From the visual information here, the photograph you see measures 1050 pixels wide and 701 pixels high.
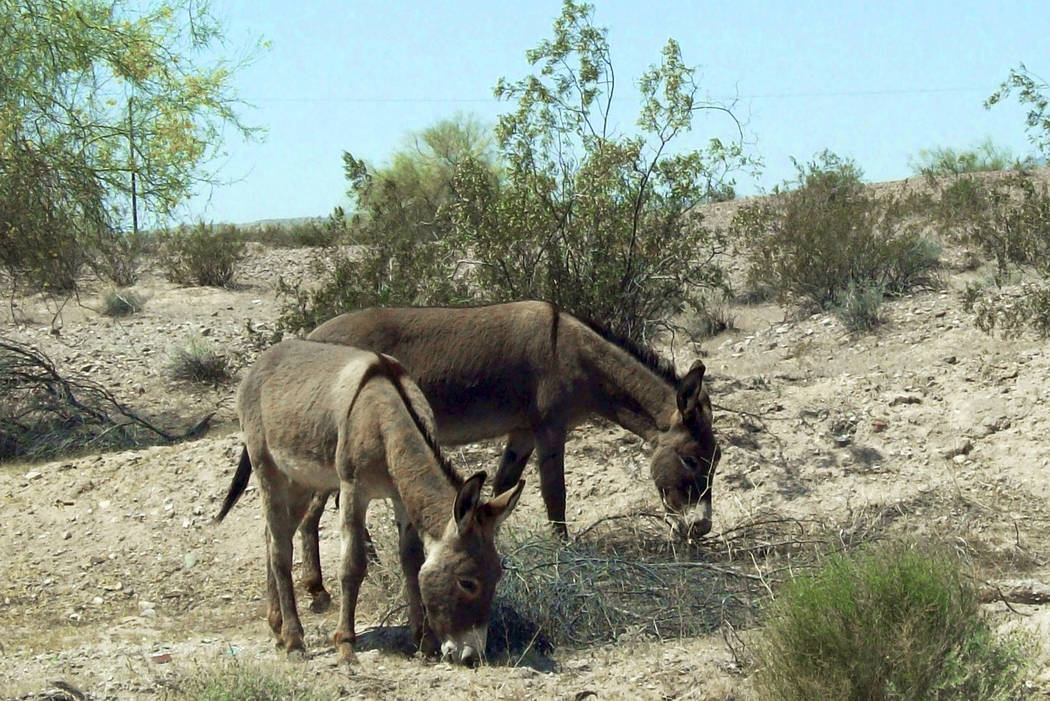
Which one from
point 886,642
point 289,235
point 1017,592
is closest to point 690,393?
point 1017,592

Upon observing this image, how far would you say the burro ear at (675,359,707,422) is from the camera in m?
9.40

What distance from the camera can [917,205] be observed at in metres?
24.7

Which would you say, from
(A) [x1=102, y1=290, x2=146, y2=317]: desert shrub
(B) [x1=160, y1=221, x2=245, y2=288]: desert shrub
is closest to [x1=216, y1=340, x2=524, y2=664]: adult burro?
(A) [x1=102, y1=290, x2=146, y2=317]: desert shrub

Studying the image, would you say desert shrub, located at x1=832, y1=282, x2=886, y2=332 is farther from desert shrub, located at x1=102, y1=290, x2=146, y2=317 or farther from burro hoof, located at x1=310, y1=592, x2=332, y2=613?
desert shrub, located at x1=102, y1=290, x2=146, y2=317

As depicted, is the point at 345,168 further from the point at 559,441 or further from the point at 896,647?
the point at 896,647

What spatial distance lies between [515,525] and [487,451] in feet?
7.77

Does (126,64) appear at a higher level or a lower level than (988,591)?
higher

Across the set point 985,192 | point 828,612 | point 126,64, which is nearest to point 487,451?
point 828,612

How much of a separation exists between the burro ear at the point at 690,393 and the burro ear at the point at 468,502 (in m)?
2.97

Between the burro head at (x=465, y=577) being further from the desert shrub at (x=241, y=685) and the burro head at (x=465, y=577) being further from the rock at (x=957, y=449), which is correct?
the rock at (x=957, y=449)

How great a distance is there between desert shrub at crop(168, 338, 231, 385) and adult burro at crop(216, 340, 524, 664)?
834cm

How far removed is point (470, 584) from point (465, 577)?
5 cm

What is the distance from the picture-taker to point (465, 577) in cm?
687

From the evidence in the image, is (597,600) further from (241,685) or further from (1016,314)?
(1016,314)
